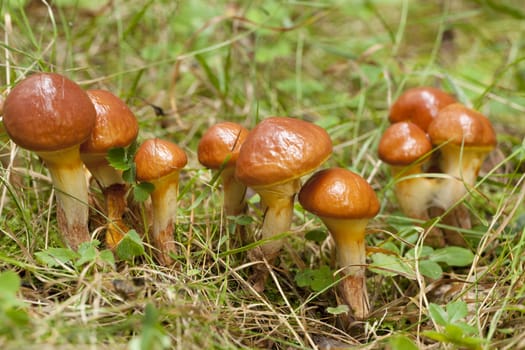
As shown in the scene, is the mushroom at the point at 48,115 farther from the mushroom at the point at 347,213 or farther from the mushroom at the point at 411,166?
the mushroom at the point at 411,166

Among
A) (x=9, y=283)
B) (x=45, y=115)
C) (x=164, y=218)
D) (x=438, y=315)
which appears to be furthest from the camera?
(x=164, y=218)

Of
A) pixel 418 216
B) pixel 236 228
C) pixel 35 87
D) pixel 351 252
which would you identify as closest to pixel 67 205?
pixel 35 87

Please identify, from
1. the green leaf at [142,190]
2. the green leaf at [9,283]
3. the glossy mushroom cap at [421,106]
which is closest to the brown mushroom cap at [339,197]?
the green leaf at [142,190]

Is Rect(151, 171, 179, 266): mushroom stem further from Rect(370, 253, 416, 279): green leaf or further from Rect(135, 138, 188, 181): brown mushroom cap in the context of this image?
Rect(370, 253, 416, 279): green leaf

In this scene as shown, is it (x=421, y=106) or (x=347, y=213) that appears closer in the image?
(x=347, y=213)

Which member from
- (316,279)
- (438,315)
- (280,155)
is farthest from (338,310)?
(280,155)

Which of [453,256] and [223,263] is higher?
[223,263]

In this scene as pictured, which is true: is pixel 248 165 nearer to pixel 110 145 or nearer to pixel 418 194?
pixel 110 145
